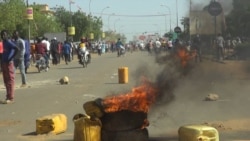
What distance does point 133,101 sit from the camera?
23.7 ft

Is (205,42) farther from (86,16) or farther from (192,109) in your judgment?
(86,16)

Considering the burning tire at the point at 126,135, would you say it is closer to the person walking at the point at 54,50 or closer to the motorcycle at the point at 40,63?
the motorcycle at the point at 40,63

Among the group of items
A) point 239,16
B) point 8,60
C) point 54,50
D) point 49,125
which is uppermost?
point 239,16

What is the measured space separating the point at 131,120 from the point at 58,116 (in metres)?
2.00

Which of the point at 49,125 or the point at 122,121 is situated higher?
the point at 122,121

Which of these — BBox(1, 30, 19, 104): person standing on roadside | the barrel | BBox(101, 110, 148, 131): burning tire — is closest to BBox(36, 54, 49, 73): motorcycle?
the barrel

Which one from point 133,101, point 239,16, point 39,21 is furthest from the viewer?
point 39,21

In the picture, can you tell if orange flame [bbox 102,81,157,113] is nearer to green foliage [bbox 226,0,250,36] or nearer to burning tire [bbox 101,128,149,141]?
burning tire [bbox 101,128,149,141]

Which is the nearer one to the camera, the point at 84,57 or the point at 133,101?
the point at 133,101

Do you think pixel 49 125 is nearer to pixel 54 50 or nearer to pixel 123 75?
pixel 123 75

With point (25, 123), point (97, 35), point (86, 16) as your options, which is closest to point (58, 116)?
point (25, 123)

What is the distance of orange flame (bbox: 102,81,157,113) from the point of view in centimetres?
712

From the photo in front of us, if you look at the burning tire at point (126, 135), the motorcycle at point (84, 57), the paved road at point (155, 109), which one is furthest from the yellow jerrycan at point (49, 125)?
the motorcycle at point (84, 57)

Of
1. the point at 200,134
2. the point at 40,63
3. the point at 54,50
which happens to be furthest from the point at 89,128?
the point at 54,50
